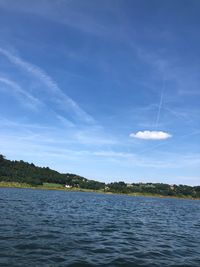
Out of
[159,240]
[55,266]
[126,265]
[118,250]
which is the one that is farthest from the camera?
[159,240]

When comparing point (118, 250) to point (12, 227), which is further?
point (12, 227)

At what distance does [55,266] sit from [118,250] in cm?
914

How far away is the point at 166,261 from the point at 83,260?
23.3 feet

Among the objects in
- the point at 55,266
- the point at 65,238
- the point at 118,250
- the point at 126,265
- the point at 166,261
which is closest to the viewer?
the point at 55,266

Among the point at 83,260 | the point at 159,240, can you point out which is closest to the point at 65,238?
the point at 83,260

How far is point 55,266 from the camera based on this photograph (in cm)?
2072

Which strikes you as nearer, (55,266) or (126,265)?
(55,266)

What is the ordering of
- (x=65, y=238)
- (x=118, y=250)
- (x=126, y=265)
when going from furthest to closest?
(x=65, y=238), (x=118, y=250), (x=126, y=265)

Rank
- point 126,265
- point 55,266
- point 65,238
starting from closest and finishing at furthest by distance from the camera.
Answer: point 55,266, point 126,265, point 65,238

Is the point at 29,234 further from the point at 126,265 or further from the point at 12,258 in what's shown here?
the point at 126,265

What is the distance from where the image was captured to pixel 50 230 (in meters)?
36.3

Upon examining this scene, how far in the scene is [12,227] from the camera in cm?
3603

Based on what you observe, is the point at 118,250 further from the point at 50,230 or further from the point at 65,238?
the point at 50,230

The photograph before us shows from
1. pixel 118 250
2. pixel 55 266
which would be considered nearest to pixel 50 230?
pixel 118 250
